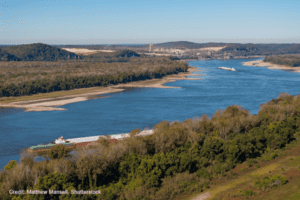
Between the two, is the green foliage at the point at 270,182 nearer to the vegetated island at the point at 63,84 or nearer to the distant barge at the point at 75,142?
the distant barge at the point at 75,142

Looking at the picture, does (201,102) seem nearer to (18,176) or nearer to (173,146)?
(173,146)

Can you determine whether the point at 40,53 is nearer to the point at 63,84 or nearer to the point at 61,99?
the point at 63,84

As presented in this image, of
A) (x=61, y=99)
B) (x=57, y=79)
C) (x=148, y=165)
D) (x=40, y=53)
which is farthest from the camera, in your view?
(x=40, y=53)

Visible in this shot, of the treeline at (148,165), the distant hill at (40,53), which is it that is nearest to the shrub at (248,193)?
the treeline at (148,165)

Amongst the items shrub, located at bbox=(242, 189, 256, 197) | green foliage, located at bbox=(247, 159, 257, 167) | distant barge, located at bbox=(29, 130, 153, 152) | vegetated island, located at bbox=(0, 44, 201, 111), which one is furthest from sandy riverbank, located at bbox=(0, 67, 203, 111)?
shrub, located at bbox=(242, 189, 256, 197)

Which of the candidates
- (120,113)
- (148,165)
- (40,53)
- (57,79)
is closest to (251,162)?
(148,165)

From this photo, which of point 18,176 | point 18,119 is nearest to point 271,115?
point 18,176

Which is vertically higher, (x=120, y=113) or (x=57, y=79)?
(x=57, y=79)
